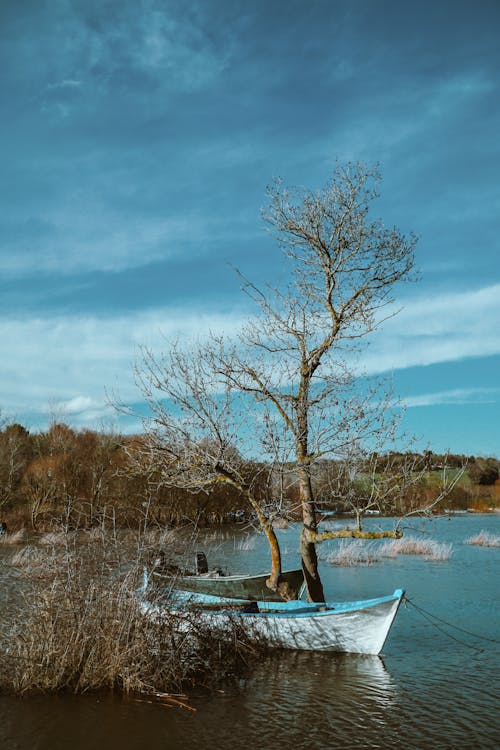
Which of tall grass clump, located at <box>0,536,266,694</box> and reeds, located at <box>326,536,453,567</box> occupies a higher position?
tall grass clump, located at <box>0,536,266,694</box>

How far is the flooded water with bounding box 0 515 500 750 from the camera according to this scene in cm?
789

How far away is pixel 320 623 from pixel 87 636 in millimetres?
3981

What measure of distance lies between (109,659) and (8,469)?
3012cm

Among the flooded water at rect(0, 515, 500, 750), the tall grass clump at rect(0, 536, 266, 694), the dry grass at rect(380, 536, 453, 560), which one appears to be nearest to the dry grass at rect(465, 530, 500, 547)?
the dry grass at rect(380, 536, 453, 560)

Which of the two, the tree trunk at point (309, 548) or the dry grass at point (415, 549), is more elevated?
the tree trunk at point (309, 548)

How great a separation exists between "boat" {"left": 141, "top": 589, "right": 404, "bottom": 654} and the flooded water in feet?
0.76

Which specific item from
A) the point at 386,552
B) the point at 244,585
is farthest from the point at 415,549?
the point at 244,585

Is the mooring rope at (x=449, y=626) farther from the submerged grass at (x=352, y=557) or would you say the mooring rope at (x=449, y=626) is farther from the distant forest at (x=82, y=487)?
the distant forest at (x=82, y=487)

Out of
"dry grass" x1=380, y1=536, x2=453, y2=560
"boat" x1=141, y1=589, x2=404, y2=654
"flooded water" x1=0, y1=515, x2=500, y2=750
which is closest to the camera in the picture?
"flooded water" x1=0, y1=515, x2=500, y2=750

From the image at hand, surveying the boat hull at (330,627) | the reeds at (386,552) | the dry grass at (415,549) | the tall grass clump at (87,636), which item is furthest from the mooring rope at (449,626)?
the dry grass at (415,549)

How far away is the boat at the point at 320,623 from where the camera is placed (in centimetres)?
1060

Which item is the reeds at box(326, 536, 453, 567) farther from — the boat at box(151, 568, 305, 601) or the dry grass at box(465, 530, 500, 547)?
the boat at box(151, 568, 305, 601)

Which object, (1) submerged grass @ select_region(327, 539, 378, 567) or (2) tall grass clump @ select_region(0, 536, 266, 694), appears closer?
(2) tall grass clump @ select_region(0, 536, 266, 694)

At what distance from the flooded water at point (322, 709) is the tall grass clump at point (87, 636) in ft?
0.95
